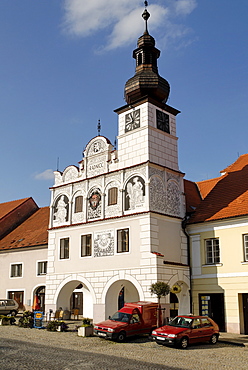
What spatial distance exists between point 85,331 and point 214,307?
7381mm

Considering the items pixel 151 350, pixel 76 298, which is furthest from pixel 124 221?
pixel 76 298

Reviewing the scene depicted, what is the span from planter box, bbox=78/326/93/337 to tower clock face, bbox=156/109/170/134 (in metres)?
12.7

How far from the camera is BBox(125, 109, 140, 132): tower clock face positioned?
26.8m

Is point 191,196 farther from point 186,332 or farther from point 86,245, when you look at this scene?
point 186,332

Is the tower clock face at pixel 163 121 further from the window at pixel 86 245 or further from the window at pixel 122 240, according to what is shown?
the window at pixel 86 245

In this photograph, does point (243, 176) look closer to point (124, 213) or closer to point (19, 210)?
point (124, 213)

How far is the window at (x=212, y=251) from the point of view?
24.2 meters

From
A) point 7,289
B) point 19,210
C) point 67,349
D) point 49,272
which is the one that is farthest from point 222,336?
point 19,210

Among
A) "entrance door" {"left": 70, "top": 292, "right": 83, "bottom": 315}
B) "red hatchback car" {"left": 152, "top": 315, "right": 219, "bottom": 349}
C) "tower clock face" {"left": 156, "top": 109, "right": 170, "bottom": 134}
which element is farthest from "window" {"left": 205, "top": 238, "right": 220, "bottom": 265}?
"entrance door" {"left": 70, "top": 292, "right": 83, "bottom": 315}

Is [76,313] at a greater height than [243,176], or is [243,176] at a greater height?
[243,176]

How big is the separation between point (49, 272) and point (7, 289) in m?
8.92

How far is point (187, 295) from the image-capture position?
24828 millimetres

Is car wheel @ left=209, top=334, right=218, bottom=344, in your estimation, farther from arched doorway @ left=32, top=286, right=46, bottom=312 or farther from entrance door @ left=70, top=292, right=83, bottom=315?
arched doorway @ left=32, top=286, right=46, bottom=312

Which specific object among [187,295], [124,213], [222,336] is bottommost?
[222,336]
